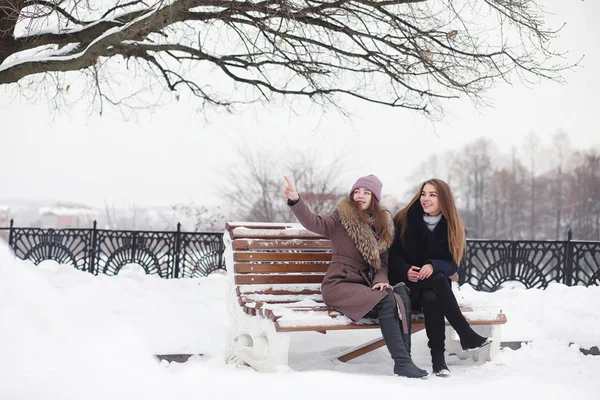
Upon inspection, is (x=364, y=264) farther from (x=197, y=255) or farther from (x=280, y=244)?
(x=197, y=255)

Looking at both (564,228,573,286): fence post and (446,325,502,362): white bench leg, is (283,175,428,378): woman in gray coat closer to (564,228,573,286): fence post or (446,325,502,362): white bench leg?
(446,325,502,362): white bench leg

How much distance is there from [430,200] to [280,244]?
4.53ft

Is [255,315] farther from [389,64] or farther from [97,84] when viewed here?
[97,84]

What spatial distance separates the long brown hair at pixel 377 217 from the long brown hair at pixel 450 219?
8.2 inches

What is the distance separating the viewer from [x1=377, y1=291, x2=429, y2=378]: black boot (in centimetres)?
450

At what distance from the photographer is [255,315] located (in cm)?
493

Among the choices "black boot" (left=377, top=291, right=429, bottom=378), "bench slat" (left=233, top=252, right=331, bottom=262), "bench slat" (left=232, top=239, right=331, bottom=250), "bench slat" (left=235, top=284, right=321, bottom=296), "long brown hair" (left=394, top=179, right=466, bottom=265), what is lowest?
"black boot" (left=377, top=291, right=429, bottom=378)

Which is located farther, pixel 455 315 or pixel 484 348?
pixel 484 348

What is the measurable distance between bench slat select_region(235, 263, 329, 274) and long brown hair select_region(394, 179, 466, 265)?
852 mm

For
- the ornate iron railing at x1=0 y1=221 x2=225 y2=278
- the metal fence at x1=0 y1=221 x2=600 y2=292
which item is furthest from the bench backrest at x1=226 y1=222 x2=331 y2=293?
the ornate iron railing at x1=0 y1=221 x2=225 y2=278

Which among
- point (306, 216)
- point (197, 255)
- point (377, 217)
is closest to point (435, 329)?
point (377, 217)

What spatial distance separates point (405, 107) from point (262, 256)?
5.46 meters

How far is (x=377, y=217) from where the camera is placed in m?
5.25

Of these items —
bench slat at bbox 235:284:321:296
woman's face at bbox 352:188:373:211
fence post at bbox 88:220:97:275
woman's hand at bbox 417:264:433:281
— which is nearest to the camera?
woman's hand at bbox 417:264:433:281
